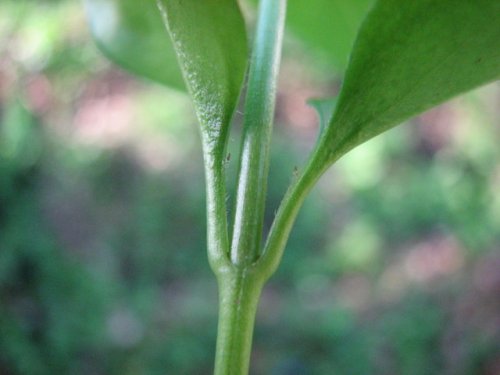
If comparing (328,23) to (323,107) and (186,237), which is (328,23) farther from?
(186,237)

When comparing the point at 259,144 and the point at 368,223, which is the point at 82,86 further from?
the point at 259,144

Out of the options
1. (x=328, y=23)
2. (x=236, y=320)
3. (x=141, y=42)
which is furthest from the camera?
(x=328, y=23)

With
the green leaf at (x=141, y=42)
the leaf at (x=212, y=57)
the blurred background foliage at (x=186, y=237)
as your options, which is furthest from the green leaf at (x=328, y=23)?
the blurred background foliage at (x=186, y=237)

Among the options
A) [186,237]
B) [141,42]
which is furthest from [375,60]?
[186,237]

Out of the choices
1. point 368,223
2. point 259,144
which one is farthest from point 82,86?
point 259,144

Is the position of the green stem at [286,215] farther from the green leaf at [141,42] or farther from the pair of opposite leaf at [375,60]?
the green leaf at [141,42]

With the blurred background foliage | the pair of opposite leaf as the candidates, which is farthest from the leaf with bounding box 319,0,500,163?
the blurred background foliage

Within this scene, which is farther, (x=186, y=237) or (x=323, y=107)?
(x=186, y=237)
